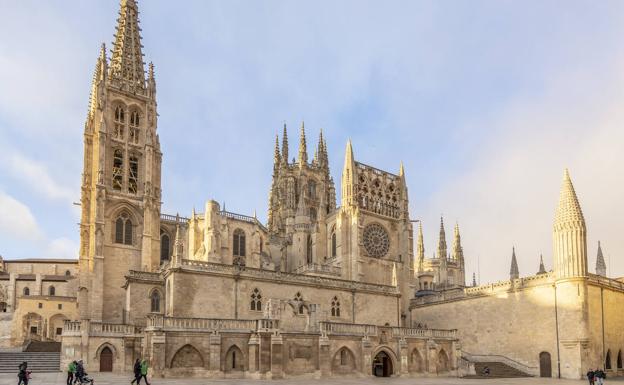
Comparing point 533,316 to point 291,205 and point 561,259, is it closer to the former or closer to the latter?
point 561,259

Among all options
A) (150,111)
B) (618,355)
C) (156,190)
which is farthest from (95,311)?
(618,355)

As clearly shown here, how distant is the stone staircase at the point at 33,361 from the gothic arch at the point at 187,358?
10.3 metres

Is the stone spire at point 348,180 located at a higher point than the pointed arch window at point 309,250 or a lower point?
higher

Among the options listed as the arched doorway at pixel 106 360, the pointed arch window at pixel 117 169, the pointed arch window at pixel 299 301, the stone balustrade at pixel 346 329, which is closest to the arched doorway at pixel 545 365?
the stone balustrade at pixel 346 329

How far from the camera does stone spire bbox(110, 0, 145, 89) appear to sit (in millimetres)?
56847

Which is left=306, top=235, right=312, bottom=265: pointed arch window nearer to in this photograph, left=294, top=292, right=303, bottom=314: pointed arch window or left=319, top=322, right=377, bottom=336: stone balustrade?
left=294, top=292, right=303, bottom=314: pointed arch window

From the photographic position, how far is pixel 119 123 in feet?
180

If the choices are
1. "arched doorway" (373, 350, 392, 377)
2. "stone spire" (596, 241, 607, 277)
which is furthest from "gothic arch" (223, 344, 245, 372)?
"stone spire" (596, 241, 607, 277)

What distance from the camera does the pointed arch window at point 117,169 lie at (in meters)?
53.1

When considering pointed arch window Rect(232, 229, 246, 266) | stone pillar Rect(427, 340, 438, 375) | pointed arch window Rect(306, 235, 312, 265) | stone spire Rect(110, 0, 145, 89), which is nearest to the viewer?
stone pillar Rect(427, 340, 438, 375)

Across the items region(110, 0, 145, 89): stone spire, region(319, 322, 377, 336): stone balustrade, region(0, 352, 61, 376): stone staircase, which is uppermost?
region(110, 0, 145, 89): stone spire

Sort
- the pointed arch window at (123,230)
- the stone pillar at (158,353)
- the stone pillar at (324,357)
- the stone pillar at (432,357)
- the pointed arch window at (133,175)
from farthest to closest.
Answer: the pointed arch window at (133,175) → the pointed arch window at (123,230) → the stone pillar at (432,357) → the stone pillar at (324,357) → the stone pillar at (158,353)

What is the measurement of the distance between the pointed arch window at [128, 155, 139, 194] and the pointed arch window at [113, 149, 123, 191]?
84cm

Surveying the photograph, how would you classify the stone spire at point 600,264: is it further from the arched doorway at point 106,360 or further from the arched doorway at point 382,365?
the arched doorway at point 106,360
